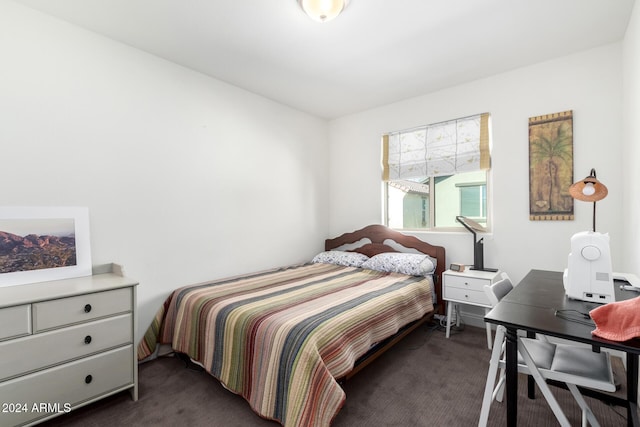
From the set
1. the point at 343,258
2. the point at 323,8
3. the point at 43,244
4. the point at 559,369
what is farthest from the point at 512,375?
the point at 43,244

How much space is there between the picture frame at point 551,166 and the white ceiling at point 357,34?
0.60 metres

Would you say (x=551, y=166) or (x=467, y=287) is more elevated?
(x=551, y=166)

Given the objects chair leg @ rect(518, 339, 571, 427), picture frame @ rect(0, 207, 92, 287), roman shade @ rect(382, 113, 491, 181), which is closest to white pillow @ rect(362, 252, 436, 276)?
roman shade @ rect(382, 113, 491, 181)

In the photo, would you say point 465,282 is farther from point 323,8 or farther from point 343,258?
point 323,8

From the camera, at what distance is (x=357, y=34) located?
2.29 m

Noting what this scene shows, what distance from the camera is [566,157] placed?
2637 millimetres

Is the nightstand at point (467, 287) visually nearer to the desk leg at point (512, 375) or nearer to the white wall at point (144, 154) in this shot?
the desk leg at point (512, 375)

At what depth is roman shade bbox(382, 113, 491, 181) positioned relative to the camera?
3.12m

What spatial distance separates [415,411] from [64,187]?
9.21 feet

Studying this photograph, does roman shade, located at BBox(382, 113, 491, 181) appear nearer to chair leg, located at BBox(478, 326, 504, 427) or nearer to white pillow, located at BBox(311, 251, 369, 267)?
white pillow, located at BBox(311, 251, 369, 267)

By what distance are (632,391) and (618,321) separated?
0.92 metres

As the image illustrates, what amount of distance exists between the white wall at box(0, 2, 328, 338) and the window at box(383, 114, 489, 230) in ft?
4.47

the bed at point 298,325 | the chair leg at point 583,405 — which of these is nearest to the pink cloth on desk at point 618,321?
the chair leg at point 583,405

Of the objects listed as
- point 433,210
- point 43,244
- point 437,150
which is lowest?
point 43,244
